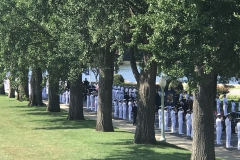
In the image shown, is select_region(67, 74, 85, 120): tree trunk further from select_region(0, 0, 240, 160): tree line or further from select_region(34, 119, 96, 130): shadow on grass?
select_region(34, 119, 96, 130): shadow on grass

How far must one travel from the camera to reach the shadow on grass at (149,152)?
1519 cm

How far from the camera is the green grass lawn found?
15.4m

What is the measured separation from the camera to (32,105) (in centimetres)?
3572

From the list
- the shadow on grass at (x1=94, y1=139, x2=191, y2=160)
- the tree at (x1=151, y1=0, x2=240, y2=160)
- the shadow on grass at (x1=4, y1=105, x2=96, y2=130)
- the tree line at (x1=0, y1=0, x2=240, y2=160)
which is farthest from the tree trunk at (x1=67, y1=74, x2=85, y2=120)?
the tree at (x1=151, y1=0, x2=240, y2=160)

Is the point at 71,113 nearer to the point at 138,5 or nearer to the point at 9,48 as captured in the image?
the point at 9,48

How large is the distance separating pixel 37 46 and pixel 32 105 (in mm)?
13382

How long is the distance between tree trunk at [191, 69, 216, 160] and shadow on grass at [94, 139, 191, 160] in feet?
6.48

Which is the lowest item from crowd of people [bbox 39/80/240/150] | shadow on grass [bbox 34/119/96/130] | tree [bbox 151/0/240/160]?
shadow on grass [bbox 34/119/96/130]

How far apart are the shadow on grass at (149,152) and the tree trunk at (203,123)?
1.97 m

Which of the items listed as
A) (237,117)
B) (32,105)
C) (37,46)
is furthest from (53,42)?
(32,105)

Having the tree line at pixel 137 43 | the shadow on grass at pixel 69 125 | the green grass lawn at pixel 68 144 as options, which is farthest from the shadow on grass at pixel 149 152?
the shadow on grass at pixel 69 125

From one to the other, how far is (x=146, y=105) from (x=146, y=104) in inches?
1.5

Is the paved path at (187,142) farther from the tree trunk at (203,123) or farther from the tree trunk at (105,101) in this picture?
the tree trunk at (203,123)

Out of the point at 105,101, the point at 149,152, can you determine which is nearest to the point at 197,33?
the point at 149,152
